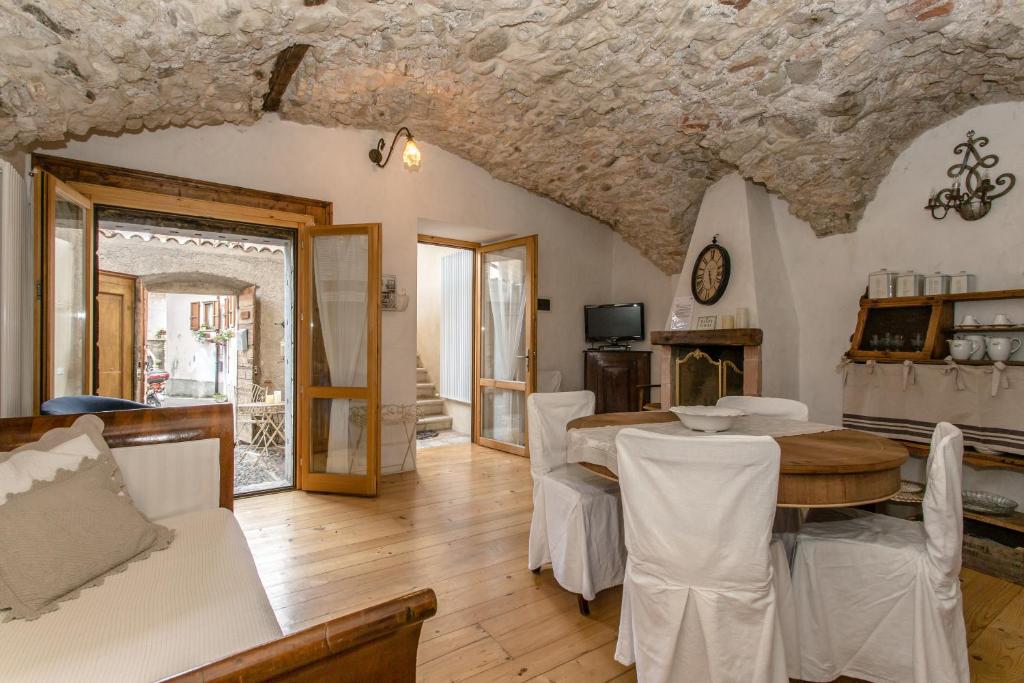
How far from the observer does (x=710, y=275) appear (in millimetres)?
4031

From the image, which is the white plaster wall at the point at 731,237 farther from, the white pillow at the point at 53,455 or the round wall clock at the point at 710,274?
the white pillow at the point at 53,455

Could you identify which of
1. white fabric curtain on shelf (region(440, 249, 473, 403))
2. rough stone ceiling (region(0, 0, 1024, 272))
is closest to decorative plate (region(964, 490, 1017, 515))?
rough stone ceiling (region(0, 0, 1024, 272))

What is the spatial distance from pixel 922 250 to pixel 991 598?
2078 millimetres

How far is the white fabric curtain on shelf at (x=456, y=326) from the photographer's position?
19.9 ft

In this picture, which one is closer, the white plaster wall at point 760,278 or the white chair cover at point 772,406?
the white chair cover at point 772,406

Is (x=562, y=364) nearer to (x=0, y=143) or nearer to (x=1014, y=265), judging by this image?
(x=1014, y=265)

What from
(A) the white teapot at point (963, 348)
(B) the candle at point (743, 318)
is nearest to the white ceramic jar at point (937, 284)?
(A) the white teapot at point (963, 348)

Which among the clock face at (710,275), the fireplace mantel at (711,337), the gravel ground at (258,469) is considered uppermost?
the clock face at (710,275)

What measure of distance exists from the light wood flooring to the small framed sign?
1948 mm

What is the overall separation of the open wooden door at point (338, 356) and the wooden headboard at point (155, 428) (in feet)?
5.34

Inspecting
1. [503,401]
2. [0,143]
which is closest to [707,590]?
[0,143]

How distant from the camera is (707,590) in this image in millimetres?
1455

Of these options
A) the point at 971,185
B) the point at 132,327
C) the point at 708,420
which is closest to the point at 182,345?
the point at 132,327

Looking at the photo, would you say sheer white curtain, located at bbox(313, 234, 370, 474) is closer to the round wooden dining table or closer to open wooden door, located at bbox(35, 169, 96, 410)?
open wooden door, located at bbox(35, 169, 96, 410)
